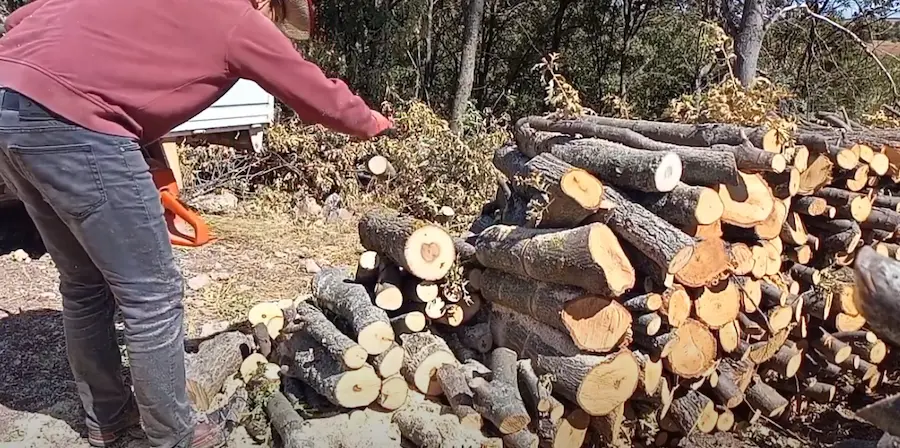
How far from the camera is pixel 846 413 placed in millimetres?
3859

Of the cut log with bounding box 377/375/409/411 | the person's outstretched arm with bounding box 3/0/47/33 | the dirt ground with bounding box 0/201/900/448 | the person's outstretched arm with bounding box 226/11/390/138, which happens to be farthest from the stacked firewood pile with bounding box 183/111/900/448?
the person's outstretched arm with bounding box 3/0/47/33

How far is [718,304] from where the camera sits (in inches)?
120

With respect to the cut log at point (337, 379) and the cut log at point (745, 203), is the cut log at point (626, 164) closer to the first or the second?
the cut log at point (745, 203)

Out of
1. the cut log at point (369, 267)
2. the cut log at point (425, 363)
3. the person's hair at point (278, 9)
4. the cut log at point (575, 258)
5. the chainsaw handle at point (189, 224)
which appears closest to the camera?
the person's hair at point (278, 9)

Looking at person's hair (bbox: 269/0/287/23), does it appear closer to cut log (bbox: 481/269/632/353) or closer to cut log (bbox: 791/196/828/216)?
cut log (bbox: 481/269/632/353)

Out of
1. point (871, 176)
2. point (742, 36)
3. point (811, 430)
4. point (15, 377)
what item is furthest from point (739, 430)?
point (742, 36)

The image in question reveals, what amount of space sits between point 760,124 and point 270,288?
2.89 m

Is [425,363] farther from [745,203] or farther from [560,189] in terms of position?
[745,203]

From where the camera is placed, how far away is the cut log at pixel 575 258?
106 inches

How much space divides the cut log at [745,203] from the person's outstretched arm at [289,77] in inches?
A: 56.1

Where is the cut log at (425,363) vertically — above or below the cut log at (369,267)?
below

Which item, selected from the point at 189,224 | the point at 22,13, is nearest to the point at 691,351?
the point at 22,13

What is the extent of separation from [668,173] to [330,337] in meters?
1.43

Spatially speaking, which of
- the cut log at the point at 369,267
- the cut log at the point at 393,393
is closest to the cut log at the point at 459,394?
the cut log at the point at 393,393
